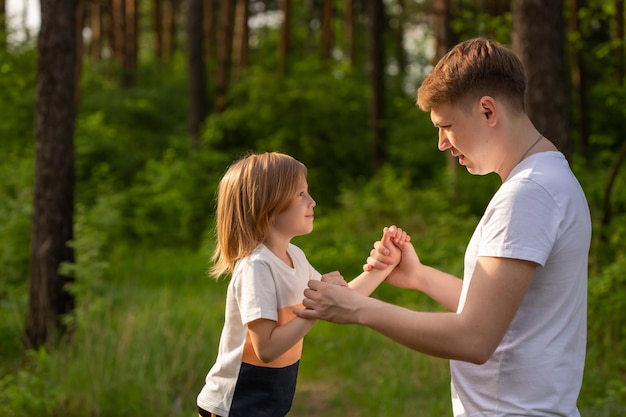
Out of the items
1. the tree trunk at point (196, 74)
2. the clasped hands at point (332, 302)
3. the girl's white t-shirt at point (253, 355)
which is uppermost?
the tree trunk at point (196, 74)

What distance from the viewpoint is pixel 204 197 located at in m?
15.6

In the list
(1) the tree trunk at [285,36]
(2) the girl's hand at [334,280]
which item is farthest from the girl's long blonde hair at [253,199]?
(1) the tree trunk at [285,36]

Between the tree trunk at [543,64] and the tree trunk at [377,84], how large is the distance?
13617mm

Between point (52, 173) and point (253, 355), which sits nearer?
point (253, 355)

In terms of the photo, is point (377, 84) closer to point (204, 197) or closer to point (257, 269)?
point (204, 197)

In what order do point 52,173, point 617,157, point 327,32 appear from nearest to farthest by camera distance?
point 52,173 → point 617,157 → point 327,32

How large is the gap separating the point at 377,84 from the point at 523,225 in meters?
18.6

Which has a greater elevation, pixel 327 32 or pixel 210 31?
pixel 210 31

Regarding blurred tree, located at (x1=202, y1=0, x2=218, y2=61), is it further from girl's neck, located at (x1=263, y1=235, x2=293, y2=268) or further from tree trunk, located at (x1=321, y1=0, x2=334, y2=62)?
girl's neck, located at (x1=263, y1=235, x2=293, y2=268)

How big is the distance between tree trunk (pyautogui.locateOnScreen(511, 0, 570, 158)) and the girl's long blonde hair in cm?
434

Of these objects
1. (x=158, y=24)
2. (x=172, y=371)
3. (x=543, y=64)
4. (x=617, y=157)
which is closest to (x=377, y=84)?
(x=617, y=157)

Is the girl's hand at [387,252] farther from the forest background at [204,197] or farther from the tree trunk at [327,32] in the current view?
the tree trunk at [327,32]

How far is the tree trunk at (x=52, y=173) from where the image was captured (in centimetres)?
668

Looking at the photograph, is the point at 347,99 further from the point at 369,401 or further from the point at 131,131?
the point at 369,401
